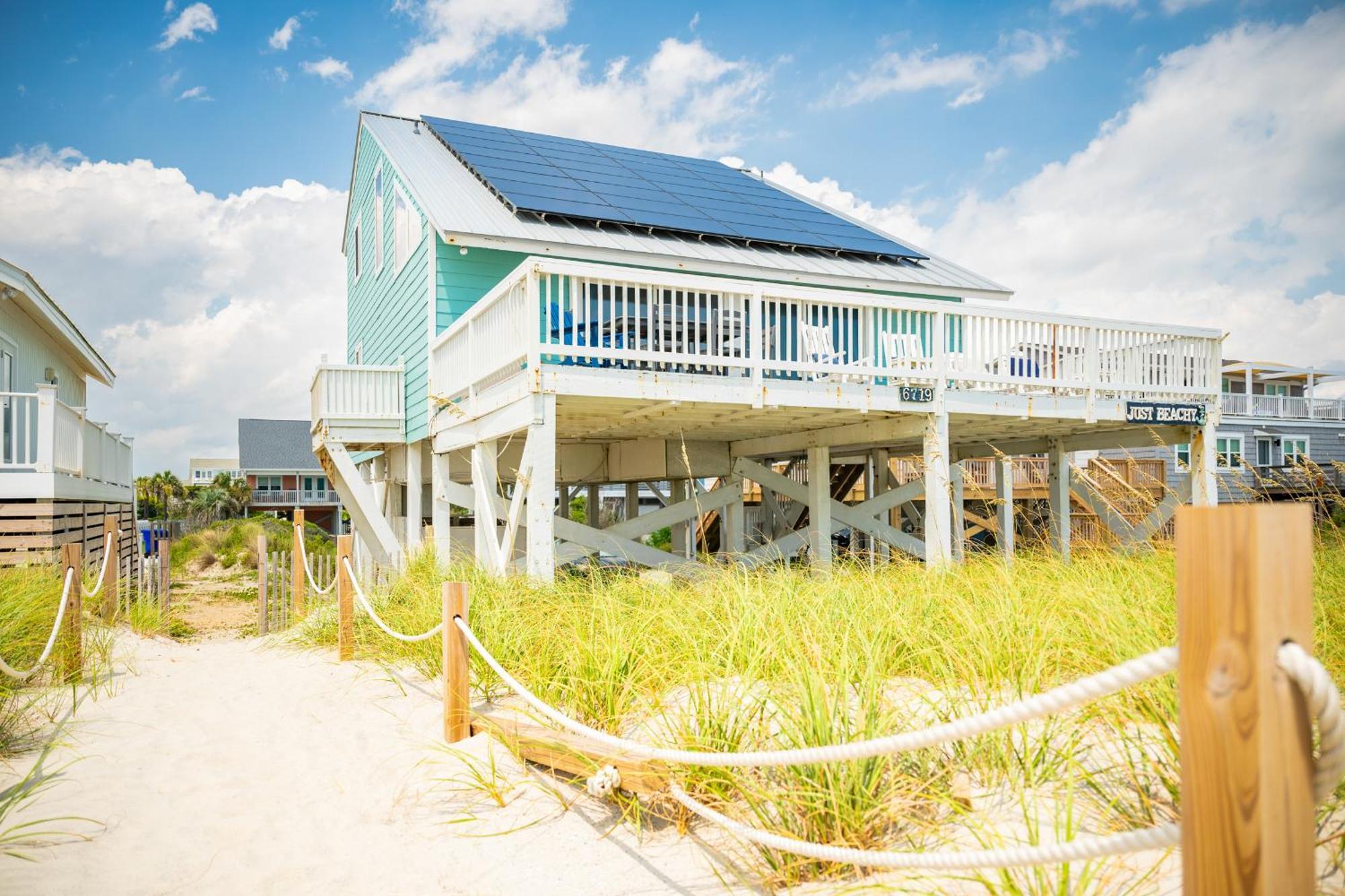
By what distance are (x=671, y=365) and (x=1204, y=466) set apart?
824 centimetres

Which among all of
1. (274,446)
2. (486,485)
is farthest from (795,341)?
(274,446)

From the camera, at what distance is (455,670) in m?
5.04

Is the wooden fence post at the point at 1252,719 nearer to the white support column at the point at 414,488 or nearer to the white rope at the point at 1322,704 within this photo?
the white rope at the point at 1322,704

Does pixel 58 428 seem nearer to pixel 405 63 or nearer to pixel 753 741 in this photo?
pixel 753 741

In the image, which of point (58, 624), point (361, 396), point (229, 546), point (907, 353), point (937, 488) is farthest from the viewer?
point (229, 546)

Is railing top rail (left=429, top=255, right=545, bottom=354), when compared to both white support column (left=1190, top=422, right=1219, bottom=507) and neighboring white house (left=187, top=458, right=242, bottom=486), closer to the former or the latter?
white support column (left=1190, top=422, right=1219, bottom=507)

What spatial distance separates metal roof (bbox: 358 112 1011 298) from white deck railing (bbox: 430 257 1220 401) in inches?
31.9

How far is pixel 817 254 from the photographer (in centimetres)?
1549

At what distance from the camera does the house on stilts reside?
9.09m

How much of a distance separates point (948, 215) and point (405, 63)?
4729cm

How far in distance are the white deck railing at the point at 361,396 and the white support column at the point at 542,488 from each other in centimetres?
679

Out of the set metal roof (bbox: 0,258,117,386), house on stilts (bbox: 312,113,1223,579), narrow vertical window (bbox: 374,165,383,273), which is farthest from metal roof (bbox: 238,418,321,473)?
house on stilts (bbox: 312,113,1223,579)

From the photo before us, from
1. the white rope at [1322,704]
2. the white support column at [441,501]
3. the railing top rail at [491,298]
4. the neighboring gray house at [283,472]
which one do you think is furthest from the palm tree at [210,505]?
the white rope at [1322,704]

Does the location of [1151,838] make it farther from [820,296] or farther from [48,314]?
[48,314]
